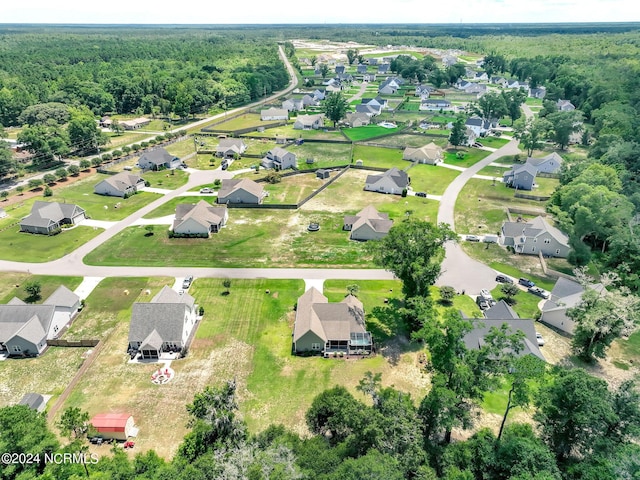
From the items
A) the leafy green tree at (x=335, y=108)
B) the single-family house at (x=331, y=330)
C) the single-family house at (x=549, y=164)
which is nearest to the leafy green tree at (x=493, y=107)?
the single-family house at (x=549, y=164)

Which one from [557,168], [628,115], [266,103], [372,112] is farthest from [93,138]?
[628,115]

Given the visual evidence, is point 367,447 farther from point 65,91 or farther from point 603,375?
point 65,91

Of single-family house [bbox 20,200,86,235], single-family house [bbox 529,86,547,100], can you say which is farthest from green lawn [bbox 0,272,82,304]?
single-family house [bbox 529,86,547,100]

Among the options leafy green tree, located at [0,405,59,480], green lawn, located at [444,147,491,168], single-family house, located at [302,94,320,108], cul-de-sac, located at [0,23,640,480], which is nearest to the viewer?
leafy green tree, located at [0,405,59,480]

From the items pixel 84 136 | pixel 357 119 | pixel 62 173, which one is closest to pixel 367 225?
pixel 62 173

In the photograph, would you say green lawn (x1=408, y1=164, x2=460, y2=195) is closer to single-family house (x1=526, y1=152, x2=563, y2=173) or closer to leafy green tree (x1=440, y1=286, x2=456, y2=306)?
single-family house (x1=526, y1=152, x2=563, y2=173)
